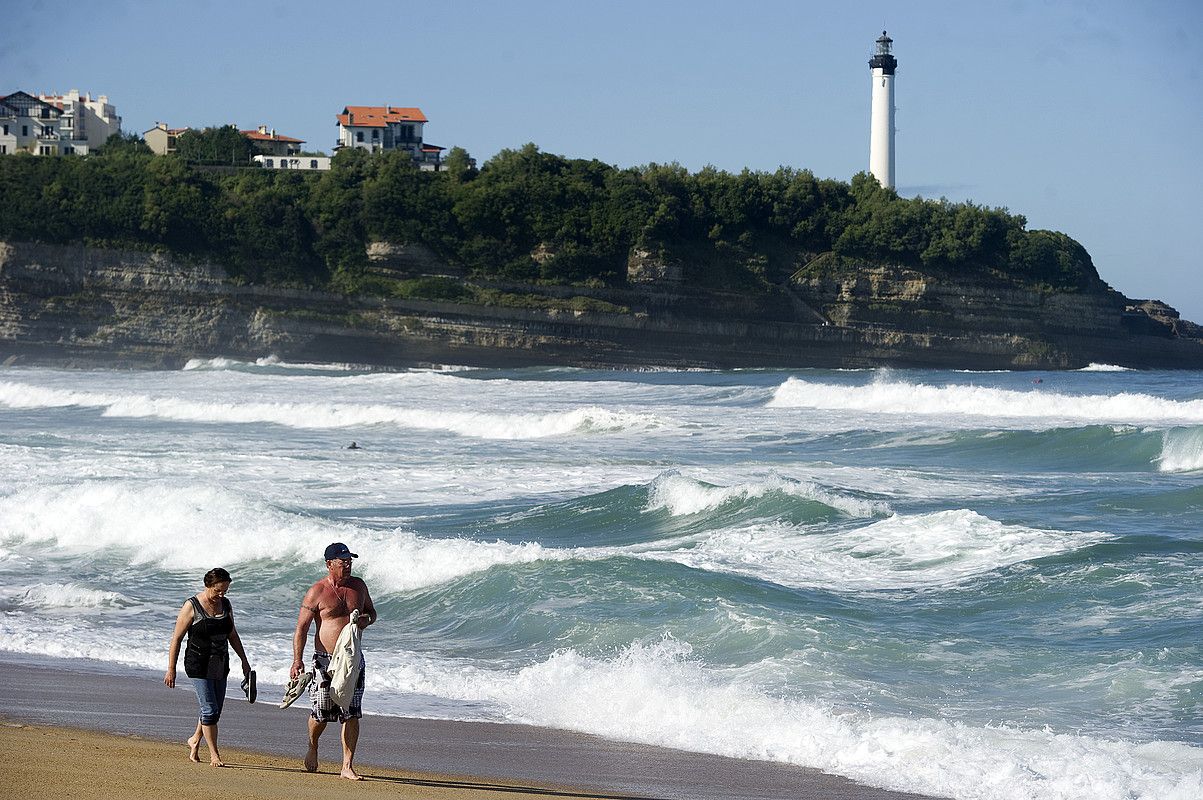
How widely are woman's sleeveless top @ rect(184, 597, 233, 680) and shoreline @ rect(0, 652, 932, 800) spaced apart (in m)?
0.50

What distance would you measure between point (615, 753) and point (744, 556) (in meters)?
6.46

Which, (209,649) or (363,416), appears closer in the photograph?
(209,649)

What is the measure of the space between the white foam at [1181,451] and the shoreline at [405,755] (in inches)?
666

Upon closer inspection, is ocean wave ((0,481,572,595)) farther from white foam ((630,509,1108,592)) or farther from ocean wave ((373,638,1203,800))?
ocean wave ((373,638,1203,800))

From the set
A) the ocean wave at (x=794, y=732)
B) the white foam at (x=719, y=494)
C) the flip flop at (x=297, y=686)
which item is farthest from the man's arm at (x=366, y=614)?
the white foam at (x=719, y=494)

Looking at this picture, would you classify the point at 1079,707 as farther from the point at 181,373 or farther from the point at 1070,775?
the point at 181,373

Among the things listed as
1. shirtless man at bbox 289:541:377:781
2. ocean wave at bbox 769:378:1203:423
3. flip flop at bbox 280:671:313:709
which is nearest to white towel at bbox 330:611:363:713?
shirtless man at bbox 289:541:377:781

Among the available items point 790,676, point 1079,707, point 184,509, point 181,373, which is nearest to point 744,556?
point 790,676

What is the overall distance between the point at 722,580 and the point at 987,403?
26.5m

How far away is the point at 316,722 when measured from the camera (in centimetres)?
705

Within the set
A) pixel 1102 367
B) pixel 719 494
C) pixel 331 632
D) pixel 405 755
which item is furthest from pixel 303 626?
pixel 1102 367

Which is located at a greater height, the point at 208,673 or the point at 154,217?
the point at 154,217

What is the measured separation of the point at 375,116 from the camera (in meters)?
85.6

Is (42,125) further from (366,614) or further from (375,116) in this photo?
(366,614)
